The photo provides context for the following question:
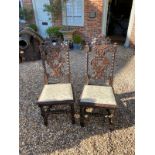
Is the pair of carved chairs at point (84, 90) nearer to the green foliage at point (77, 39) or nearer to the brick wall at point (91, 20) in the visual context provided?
the green foliage at point (77, 39)

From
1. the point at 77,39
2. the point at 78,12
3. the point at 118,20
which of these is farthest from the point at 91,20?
the point at 118,20

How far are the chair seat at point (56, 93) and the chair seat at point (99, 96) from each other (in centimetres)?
20

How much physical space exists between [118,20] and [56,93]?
17.1 ft

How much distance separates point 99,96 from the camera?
2.57 metres

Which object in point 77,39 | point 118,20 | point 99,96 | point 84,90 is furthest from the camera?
point 118,20

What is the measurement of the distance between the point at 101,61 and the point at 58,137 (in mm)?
1133

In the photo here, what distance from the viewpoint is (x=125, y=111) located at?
3031mm

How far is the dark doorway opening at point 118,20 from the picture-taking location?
6.54 metres

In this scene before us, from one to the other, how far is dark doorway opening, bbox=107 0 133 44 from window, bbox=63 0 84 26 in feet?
3.82

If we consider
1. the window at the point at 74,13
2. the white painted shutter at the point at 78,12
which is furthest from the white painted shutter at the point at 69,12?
the white painted shutter at the point at 78,12

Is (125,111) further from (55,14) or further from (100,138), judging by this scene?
(55,14)

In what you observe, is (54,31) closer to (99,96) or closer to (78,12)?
(78,12)
